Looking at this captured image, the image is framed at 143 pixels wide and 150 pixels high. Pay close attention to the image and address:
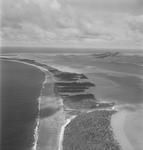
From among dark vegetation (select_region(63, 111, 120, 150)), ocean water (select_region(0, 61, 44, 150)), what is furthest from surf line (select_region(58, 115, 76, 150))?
ocean water (select_region(0, 61, 44, 150))

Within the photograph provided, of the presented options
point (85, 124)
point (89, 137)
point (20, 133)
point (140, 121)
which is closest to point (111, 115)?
point (140, 121)

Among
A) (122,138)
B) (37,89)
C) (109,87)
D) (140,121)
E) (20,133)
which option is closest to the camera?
(122,138)

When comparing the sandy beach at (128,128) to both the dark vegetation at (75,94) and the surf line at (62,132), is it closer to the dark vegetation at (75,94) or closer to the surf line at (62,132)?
the dark vegetation at (75,94)

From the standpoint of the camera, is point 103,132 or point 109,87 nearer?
point 103,132

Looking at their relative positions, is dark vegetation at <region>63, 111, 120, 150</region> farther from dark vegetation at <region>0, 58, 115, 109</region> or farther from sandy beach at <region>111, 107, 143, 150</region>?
dark vegetation at <region>0, 58, 115, 109</region>

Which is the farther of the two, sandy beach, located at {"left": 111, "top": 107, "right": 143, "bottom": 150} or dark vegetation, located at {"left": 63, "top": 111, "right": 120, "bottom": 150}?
sandy beach, located at {"left": 111, "top": 107, "right": 143, "bottom": 150}

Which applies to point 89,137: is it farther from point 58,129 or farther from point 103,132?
point 58,129
